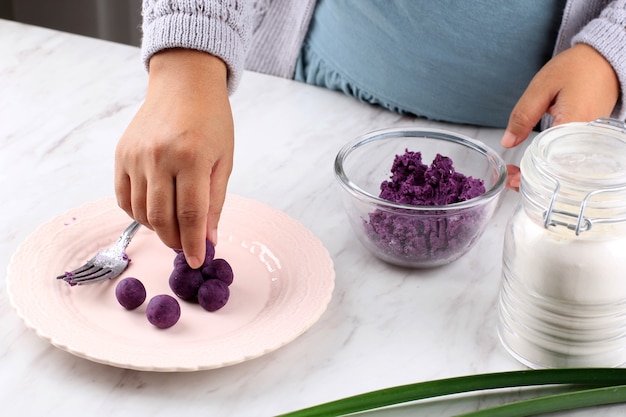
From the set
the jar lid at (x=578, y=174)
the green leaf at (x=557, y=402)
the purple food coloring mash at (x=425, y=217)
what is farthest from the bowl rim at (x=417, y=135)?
the green leaf at (x=557, y=402)

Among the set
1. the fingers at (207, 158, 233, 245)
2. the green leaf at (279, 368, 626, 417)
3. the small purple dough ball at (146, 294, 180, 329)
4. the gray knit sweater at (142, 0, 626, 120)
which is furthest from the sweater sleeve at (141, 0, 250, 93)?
the green leaf at (279, 368, 626, 417)

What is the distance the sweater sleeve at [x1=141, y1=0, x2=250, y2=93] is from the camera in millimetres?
844

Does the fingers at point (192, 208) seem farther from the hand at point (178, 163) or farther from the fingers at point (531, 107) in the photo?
the fingers at point (531, 107)

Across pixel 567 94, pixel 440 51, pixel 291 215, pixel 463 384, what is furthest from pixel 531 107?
pixel 463 384

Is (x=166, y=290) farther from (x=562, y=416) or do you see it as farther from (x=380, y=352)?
(x=562, y=416)

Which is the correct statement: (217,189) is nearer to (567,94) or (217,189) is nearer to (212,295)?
(212,295)

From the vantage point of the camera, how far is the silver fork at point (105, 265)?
822mm

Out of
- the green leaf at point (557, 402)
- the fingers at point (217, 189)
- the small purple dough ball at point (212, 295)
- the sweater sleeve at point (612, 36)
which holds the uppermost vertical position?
the sweater sleeve at point (612, 36)

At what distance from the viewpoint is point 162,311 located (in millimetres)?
759

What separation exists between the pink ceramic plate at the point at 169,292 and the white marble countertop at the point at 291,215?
28mm

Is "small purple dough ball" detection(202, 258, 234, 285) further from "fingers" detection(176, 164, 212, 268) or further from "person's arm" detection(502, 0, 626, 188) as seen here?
"person's arm" detection(502, 0, 626, 188)

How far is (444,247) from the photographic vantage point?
86cm

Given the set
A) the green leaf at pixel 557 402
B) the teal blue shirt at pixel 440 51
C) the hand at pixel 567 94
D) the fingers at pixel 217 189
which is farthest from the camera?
the teal blue shirt at pixel 440 51

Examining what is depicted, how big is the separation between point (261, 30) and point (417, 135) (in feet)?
1.30
